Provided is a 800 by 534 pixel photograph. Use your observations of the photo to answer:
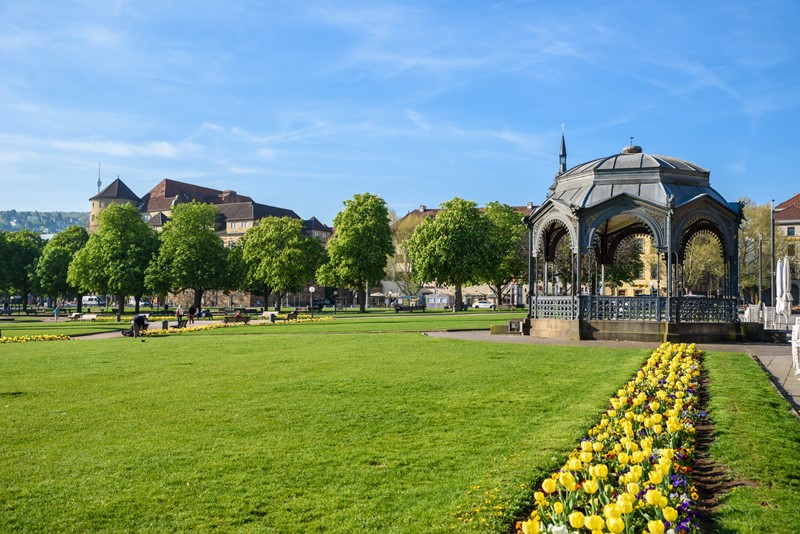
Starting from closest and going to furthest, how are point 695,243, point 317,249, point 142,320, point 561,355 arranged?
point 561,355 < point 142,320 < point 695,243 < point 317,249

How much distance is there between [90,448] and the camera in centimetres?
824

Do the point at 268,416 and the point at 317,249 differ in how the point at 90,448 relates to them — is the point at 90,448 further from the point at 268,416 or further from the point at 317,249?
the point at 317,249

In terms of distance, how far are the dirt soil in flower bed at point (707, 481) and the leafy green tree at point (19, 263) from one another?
9292cm

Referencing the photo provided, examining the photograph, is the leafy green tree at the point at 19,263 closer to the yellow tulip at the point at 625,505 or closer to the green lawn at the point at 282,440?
the green lawn at the point at 282,440

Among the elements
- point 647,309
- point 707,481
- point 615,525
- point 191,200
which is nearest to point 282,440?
point 707,481

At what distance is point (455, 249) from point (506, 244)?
33.2 ft

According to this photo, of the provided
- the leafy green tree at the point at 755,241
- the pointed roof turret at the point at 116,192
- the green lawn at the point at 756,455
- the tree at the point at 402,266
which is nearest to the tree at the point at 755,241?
the leafy green tree at the point at 755,241

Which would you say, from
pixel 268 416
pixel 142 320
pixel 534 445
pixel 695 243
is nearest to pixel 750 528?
pixel 534 445

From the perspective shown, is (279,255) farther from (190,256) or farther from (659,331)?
(659,331)

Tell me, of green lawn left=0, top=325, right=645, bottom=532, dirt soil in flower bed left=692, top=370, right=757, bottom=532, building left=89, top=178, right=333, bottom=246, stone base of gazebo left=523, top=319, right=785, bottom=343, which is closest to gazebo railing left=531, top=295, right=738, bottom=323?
stone base of gazebo left=523, top=319, right=785, bottom=343

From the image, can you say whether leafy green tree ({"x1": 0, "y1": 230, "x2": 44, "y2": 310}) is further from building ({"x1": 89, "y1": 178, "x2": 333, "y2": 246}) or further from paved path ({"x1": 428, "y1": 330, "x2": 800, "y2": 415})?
paved path ({"x1": 428, "y1": 330, "x2": 800, "y2": 415})

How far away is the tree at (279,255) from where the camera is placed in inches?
3009

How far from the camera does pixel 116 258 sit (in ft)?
227

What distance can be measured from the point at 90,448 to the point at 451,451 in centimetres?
418
